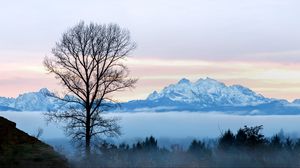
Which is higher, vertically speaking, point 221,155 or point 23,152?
point 23,152

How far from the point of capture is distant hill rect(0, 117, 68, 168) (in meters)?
38.3

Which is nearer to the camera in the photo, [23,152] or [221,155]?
[23,152]

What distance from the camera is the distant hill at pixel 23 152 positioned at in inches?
1507

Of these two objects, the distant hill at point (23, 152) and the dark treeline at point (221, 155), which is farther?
the dark treeline at point (221, 155)

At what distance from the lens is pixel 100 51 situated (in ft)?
169

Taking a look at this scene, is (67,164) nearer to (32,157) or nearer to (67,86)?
(32,157)

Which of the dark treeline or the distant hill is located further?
the dark treeline

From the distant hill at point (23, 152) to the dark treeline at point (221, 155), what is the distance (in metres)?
2.17

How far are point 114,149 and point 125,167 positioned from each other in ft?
20.2

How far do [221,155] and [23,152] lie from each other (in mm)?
13369

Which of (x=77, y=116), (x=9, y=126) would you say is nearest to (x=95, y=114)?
(x=77, y=116)

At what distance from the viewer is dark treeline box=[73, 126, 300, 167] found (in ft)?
136

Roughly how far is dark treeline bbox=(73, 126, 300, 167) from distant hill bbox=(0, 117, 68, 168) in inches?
85.4

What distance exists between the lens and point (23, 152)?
130ft
